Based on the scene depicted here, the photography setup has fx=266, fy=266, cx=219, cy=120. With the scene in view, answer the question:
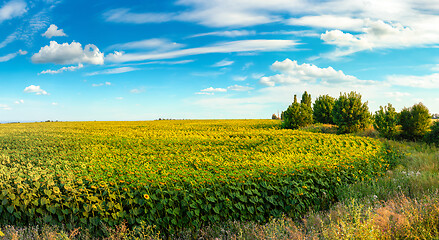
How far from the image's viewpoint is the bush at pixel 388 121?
51.6 ft

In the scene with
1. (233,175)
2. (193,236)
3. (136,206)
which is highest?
(233,175)

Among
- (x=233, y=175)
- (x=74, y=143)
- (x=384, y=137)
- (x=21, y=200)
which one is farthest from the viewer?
(x=384, y=137)

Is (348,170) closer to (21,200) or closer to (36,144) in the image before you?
(21,200)

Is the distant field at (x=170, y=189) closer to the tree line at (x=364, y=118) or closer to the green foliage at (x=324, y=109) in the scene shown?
the tree line at (x=364, y=118)

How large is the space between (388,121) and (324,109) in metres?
8.92

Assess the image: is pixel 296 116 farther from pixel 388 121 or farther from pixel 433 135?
pixel 433 135

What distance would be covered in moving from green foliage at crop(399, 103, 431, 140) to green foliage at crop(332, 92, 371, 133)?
2.62m

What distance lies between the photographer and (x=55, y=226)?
507 centimetres

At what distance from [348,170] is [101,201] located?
6.45 m

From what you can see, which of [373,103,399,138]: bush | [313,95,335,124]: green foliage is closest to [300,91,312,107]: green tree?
[313,95,335,124]: green foliage

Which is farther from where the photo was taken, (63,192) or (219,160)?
(219,160)

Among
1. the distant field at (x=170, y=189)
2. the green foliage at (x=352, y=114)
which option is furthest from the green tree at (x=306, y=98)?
the distant field at (x=170, y=189)

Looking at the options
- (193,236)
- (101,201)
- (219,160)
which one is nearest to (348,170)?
(219,160)

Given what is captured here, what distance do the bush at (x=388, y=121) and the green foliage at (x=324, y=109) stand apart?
8.26 meters
